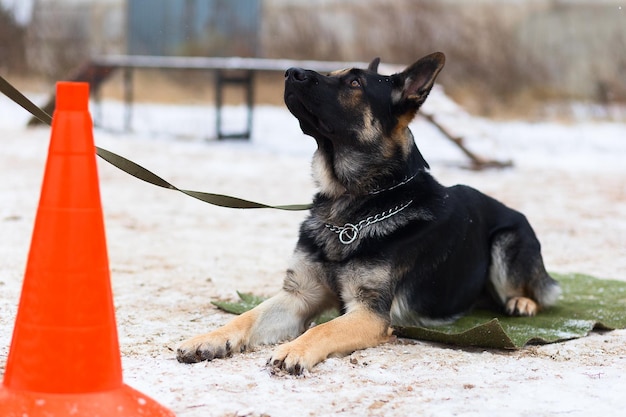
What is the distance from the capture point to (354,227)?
Result: 4457 millimetres

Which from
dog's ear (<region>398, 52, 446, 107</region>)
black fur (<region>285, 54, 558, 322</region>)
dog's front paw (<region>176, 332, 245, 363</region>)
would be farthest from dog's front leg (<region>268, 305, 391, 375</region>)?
dog's ear (<region>398, 52, 446, 107</region>)

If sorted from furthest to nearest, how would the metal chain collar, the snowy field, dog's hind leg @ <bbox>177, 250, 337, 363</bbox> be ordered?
the metal chain collar, dog's hind leg @ <bbox>177, 250, 337, 363</bbox>, the snowy field

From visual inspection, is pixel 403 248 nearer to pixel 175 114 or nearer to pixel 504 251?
pixel 504 251

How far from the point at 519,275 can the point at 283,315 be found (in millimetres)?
1569

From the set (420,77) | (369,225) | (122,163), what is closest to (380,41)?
(420,77)

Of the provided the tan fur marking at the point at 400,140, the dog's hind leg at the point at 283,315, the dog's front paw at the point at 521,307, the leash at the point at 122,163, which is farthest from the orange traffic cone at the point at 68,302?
the dog's front paw at the point at 521,307

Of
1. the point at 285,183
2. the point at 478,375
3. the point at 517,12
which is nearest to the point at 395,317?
the point at 478,375

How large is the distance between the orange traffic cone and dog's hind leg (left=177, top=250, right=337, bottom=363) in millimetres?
1082

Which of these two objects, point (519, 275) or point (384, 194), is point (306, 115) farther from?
point (519, 275)

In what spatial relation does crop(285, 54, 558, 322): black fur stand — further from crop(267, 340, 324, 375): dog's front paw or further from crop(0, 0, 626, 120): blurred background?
crop(0, 0, 626, 120): blurred background

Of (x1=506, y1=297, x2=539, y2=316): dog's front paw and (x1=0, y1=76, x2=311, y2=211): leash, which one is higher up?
(x1=0, y1=76, x2=311, y2=211): leash

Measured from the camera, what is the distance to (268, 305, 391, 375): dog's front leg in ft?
12.3

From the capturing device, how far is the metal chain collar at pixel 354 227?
14.6ft

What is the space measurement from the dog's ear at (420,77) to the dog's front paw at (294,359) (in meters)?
1.48
